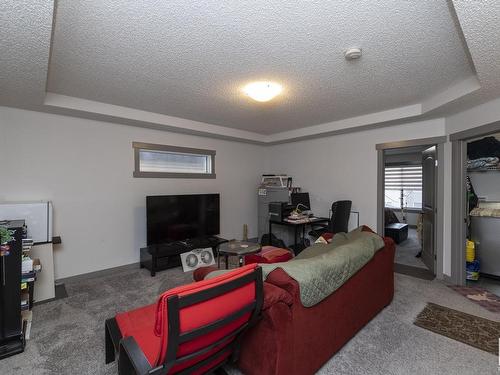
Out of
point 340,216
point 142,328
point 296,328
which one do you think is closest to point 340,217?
point 340,216

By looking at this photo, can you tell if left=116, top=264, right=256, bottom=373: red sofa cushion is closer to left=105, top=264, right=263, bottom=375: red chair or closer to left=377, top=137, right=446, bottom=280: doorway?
left=105, top=264, right=263, bottom=375: red chair

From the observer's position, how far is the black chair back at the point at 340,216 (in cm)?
409

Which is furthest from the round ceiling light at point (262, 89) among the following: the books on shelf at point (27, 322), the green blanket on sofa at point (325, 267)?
the books on shelf at point (27, 322)

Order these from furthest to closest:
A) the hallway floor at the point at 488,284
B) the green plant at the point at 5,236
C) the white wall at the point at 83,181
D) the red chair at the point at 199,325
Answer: the hallway floor at the point at 488,284, the white wall at the point at 83,181, the green plant at the point at 5,236, the red chair at the point at 199,325

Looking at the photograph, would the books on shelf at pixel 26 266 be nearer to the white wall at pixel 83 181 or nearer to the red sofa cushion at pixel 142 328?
the white wall at pixel 83 181

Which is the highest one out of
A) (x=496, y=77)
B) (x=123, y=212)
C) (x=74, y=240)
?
(x=496, y=77)

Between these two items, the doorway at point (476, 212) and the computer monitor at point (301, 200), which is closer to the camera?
the doorway at point (476, 212)

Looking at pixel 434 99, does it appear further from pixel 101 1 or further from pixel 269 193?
pixel 101 1

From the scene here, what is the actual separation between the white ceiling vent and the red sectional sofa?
5.58ft

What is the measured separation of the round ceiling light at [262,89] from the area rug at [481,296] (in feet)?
10.3

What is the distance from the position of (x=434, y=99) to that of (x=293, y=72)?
1.85m

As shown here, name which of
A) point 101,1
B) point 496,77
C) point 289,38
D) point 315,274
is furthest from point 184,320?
point 496,77

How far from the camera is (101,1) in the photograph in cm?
151

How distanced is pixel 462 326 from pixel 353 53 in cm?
256
